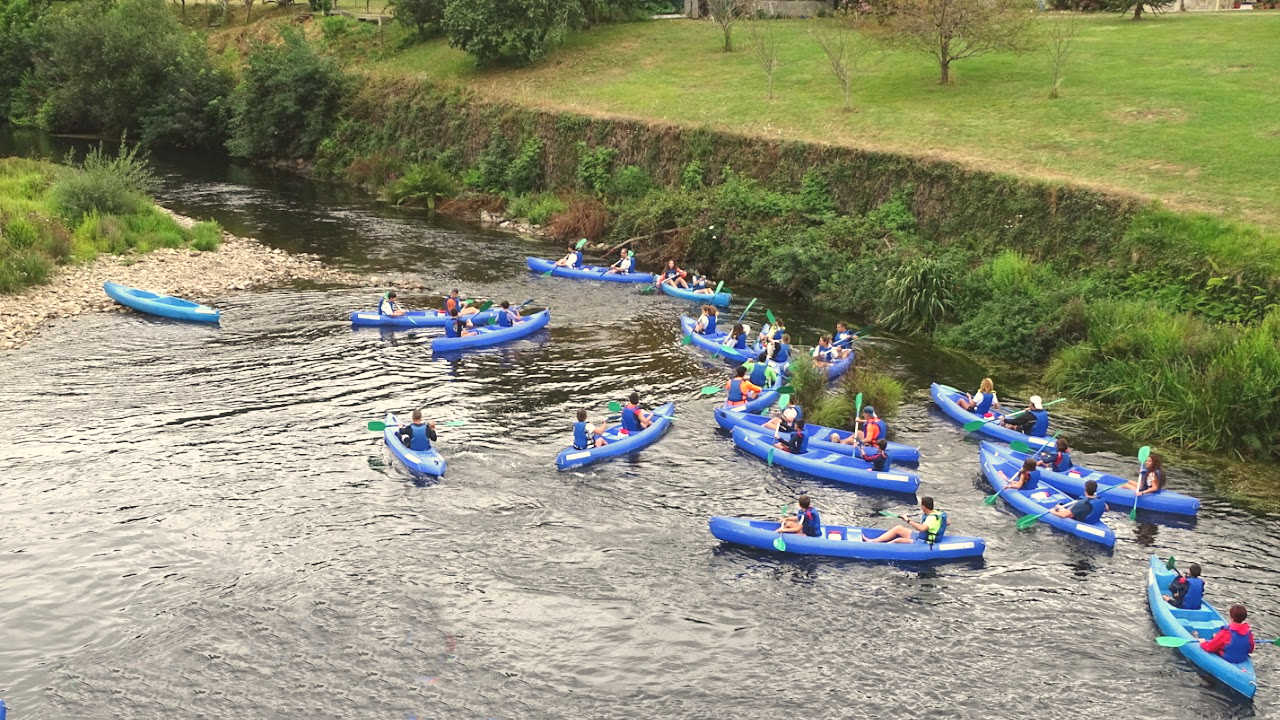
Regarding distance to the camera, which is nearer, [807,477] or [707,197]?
[807,477]

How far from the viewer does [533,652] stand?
1595 centimetres

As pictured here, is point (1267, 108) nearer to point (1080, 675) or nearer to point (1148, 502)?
point (1148, 502)

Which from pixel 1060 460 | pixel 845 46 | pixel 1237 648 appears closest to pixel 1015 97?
pixel 845 46

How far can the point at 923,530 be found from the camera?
18828mm

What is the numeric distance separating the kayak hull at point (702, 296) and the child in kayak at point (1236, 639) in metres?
19.0

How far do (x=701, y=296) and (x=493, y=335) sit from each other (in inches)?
273

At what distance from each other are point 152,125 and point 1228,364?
53741 mm

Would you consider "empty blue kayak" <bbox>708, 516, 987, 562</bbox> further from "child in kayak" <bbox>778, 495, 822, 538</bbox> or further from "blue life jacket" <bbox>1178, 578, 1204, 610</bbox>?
"blue life jacket" <bbox>1178, 578, 1204, 610</bbox>

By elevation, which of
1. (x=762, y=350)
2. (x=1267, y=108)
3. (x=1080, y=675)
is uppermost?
(x=1267, y=108)

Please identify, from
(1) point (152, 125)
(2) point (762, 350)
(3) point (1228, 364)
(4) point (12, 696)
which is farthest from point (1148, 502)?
(1) point (152, 125)

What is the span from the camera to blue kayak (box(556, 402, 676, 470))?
21609 mm

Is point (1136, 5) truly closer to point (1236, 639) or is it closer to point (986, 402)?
point (986, 402)

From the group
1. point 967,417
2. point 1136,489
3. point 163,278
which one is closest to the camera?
point 1136,489

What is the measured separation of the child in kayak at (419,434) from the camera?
70.7ft
